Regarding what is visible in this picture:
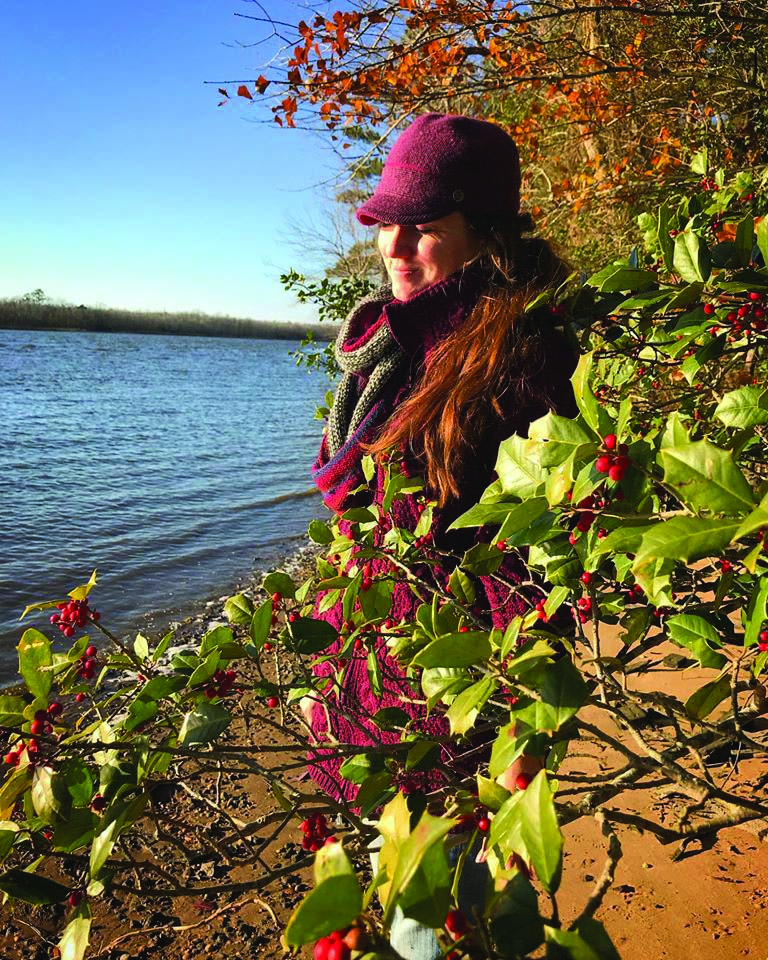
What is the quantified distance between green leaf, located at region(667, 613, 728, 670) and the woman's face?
1006 mm

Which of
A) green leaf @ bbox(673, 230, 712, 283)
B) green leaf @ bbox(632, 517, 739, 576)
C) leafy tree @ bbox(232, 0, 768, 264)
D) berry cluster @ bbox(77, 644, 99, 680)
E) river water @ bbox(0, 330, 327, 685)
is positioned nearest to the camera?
green leaf @ bbox(632, 517, 739, 576)

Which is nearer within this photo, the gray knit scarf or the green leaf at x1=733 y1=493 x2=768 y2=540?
the green leaf at x1=733 y1=493 x2=768 y2=540

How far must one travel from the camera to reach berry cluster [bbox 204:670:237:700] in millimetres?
1225

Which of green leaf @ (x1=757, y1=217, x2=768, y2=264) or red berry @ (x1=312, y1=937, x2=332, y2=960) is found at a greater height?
green leaf @ (x1=757, y1=217, x2=768, y2=264)

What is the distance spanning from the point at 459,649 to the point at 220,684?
53 cm

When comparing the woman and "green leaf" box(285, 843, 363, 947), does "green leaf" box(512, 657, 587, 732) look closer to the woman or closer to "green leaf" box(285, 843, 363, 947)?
"green leaf" box(285, 843, 363, 947)

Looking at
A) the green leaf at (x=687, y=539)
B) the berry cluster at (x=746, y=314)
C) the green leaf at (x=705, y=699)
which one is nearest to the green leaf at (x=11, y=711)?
the green leaf at (x=687, y=539)

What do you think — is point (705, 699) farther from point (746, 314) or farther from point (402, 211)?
point (402, 211)

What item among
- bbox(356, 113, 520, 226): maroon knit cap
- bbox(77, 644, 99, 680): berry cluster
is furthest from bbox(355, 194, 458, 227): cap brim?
bbox(77, 644, 99, 680): berry cluster

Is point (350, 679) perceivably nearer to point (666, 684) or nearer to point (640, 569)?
point (640, 569)

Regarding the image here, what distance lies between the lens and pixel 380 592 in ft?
4.84

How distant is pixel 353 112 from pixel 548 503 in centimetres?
488

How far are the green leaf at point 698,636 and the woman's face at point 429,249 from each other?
3.30 feet

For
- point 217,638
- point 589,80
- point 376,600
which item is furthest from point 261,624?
point 589,80
